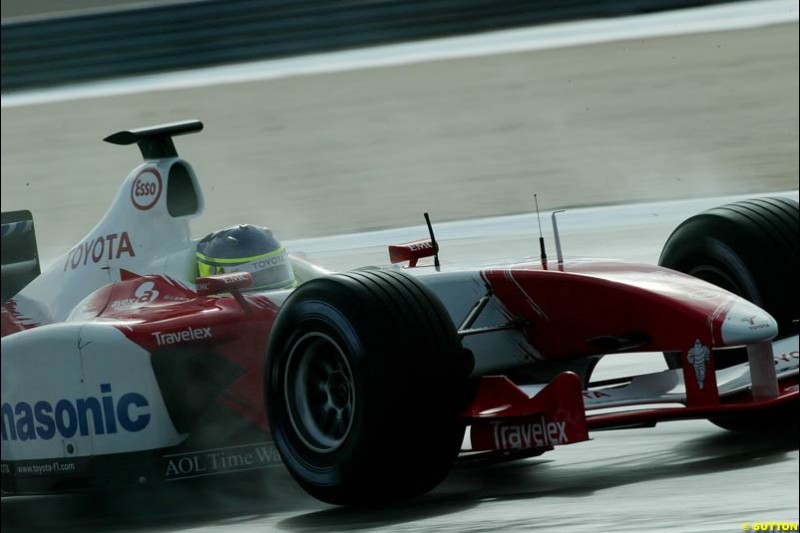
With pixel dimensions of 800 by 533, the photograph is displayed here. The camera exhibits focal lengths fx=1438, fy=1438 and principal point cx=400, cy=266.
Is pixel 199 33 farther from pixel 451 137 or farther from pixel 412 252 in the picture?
pixel 412 252

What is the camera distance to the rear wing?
7.78 metres

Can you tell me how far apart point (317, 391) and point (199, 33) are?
14156 mm

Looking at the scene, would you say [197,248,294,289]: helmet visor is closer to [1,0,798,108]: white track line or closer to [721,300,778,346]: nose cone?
[721,300,778,346]: nose cone

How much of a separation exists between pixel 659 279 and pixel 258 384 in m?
1.67

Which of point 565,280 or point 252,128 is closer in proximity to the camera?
point 565,280

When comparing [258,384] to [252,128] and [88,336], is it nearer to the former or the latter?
[88,336]

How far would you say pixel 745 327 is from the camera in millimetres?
5043

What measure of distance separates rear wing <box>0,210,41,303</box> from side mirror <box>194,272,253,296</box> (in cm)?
201

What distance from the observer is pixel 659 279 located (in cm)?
553

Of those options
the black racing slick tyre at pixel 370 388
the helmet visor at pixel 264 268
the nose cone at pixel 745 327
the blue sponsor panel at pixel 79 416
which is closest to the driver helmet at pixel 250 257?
the helmet visor at pixel 264 268

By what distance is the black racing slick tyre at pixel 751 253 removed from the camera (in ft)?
19.8

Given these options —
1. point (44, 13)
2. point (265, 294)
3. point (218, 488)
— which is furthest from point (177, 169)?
point (44, 13)

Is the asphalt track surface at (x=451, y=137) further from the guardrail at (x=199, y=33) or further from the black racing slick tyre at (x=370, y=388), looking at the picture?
the black racing slick tyre at (x=370, y=388)

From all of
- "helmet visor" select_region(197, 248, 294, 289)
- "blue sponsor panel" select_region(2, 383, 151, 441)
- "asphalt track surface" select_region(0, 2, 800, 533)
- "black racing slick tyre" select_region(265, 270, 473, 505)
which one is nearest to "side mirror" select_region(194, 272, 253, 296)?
"helmet visor" select_region(197, 248, 294, 289)
